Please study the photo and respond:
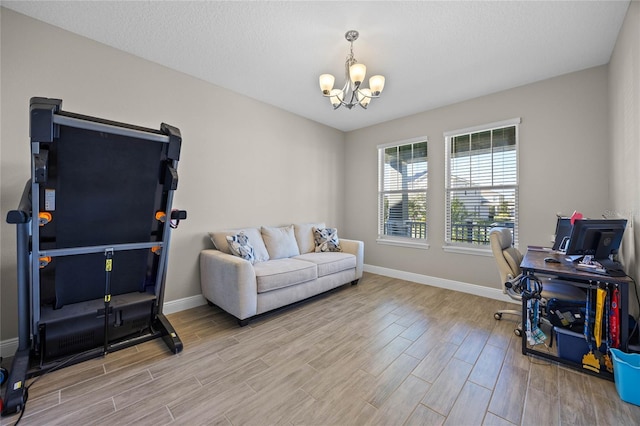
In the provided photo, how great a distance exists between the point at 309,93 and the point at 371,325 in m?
2.98

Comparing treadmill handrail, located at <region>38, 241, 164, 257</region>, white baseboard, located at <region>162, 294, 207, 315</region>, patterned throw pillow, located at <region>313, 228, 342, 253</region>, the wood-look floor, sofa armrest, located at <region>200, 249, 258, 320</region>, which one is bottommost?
the wood-look floor

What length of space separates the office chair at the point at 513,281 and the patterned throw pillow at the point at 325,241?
2088mm

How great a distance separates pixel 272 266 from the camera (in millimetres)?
2963

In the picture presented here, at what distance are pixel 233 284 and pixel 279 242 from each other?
1114mm

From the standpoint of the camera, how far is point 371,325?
8.66 feet

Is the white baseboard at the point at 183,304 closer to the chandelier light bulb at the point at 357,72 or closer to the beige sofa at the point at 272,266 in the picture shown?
the beige sofa at the point at 272,266

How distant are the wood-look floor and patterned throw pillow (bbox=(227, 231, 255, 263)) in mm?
737

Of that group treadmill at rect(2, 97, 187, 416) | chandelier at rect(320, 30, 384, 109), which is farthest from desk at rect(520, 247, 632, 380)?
treadmill at rect(2, 97, 187, 416)

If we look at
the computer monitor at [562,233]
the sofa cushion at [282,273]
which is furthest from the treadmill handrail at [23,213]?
the computer monitor at [562,233]

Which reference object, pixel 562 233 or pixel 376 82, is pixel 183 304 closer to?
pixel 376 82

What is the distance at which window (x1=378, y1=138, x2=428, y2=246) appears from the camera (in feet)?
13.8

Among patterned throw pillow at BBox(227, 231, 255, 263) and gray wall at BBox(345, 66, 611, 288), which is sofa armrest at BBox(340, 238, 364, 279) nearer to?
gray wall at BBox(345, 66, 611, 288)

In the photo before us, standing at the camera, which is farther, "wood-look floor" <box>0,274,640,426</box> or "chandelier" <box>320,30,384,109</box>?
"chandelier" <box>320,30,384,109</box>

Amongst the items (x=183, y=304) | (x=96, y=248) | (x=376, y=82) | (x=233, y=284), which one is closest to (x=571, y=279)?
(x=376, y=82)
